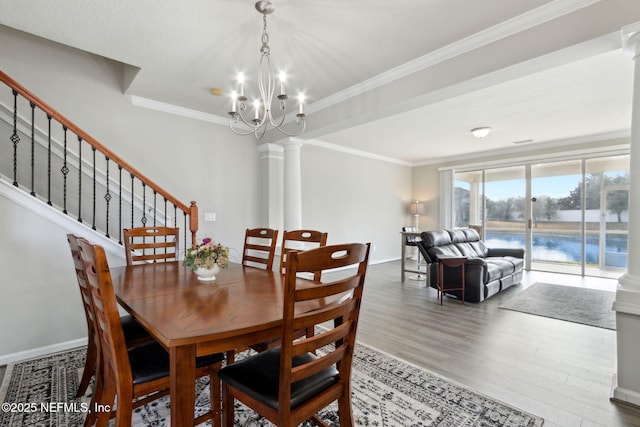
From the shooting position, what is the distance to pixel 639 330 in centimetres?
187

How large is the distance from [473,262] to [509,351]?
61.3 inches

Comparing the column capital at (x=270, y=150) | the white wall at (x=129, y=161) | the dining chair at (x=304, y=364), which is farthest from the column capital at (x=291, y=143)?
the dining chair at (x=304, y=364)

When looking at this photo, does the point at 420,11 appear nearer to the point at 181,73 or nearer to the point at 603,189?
the point at 181,73

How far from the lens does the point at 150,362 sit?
1.41 meters

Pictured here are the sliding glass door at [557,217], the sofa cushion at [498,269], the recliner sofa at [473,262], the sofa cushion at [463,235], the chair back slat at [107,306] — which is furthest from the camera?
the sliding glass door at [557,217]

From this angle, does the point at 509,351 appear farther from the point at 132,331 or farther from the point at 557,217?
the point at 557,217

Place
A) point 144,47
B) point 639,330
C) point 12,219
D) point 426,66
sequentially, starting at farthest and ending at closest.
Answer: point 426,66 < point 144,47 < point 12,219 < point 639,330

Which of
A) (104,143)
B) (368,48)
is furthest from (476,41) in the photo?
(104,143)

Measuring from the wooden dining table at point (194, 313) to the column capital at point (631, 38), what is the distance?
245 cm

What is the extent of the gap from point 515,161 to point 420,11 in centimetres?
560

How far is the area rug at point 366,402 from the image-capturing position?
1.75 meters

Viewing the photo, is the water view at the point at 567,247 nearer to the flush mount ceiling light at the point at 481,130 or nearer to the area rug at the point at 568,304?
the area rug at the point at 568,304

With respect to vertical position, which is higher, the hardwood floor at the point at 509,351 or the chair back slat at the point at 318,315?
the chair back slat at the point at 318,315

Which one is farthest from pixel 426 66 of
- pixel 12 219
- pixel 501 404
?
pixel 12 219
